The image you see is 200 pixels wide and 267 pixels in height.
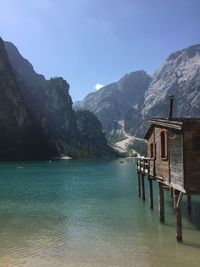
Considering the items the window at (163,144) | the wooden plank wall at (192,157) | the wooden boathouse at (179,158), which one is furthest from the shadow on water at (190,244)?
the window at (163,144)

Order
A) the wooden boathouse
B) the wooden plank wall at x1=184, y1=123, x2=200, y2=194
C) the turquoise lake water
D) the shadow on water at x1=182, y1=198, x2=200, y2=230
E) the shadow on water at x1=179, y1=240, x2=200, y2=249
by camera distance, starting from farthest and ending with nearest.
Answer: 1. the shadow on water at x1=182, y1=198, x2=200, y2=230
2. the wooden boathouse
3. the wooden plank wall at x1=184, y1=123, x2=200, y2=194
4. the shadow on water at x1=179, y1=240, x2=200, y2=249
5. the turquoise lake water

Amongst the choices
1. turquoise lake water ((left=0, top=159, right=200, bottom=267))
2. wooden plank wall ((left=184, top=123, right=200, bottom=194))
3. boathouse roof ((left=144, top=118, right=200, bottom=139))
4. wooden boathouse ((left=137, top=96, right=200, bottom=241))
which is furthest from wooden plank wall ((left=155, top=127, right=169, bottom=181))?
wooden plank wall ((left=184, top=123, right=200, bottom=194))

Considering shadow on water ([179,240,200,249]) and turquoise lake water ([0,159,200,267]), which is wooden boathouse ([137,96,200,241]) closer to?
shadow on water ([179,240,200,249])

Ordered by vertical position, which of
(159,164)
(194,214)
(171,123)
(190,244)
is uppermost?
(171,123)

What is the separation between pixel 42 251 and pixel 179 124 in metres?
13.0

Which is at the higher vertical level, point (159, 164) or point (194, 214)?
point (159, 164)

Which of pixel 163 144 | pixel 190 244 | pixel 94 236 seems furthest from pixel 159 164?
pixel 190 244

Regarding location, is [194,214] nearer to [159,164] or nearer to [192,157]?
[159,164]

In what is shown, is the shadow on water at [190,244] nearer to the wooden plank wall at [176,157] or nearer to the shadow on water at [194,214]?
the wooden plank wall at [176,157]

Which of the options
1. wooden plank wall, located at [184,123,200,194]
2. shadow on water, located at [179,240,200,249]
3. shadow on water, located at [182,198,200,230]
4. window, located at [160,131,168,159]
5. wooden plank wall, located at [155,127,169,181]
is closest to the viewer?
shadow on water, located at [179,240,200,249]

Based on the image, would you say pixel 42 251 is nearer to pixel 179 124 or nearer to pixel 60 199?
pixel 179 124

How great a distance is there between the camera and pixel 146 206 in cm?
4547

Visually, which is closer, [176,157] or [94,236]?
[94,236]

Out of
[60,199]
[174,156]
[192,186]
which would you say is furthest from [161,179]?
[60,199]
